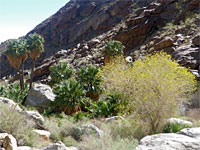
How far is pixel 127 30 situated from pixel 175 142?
38665 millimetres

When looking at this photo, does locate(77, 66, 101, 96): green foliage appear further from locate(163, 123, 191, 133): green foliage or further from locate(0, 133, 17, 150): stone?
locate(0, 133, 17, 150): stone

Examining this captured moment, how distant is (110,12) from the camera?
62.5m

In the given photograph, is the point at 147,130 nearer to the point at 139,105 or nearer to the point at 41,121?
the point at 139,105

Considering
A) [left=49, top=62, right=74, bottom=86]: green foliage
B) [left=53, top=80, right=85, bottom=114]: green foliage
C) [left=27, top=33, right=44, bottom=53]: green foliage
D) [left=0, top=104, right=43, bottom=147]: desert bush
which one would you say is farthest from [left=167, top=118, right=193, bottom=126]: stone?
[left=27, top=33, right=44, bottom=53]: green foliage

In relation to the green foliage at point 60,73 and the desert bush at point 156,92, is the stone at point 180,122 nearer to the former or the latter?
the desert bush at point 156,92

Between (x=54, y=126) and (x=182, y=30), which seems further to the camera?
(x=182, y=30)

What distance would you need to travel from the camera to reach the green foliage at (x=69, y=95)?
1892cm

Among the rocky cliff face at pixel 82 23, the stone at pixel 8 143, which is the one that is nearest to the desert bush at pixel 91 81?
the stone at pixel 8 143

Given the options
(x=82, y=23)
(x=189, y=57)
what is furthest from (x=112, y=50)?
(x=82, y=23)

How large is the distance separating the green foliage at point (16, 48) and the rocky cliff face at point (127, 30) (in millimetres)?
12698

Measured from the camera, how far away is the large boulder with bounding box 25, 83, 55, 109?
2161 cm

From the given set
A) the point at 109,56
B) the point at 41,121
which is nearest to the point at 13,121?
the point at 41,121

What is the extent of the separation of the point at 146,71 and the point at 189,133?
4.48m

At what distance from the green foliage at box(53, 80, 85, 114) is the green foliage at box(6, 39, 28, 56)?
533 inches
